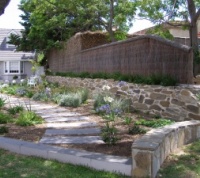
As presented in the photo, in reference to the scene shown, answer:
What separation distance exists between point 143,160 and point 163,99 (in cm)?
474

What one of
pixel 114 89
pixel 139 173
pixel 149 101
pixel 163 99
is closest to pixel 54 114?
pixel 114 89

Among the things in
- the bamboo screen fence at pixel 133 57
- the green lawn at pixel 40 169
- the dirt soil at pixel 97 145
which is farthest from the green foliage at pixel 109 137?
the bamboo screen fence at pixel 133 57

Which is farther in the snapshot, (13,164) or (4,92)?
(4,92)

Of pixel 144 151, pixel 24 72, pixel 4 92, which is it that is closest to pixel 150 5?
pixel 4 92

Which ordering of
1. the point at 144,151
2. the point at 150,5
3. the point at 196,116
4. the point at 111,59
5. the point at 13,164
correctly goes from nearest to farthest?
the point at 144,151
the point at 13,164
the point at 196,116
the point at 111,59
the point at 150,5

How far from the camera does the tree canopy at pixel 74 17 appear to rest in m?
15.7

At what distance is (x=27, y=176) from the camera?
14.8 ft

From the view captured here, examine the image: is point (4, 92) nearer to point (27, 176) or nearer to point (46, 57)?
point (46, 57)

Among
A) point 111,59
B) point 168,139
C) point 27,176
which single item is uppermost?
point 111,59

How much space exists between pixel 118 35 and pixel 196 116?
9656 mm

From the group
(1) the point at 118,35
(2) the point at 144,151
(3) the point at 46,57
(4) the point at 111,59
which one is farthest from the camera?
(3) the point at 46,57

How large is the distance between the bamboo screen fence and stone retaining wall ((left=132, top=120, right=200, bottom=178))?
9.00 ft

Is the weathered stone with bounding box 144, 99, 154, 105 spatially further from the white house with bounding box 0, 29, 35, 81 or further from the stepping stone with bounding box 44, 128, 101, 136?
the white house with bounding box 0, 29, 35, 81

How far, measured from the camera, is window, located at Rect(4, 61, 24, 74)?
31734 mm
